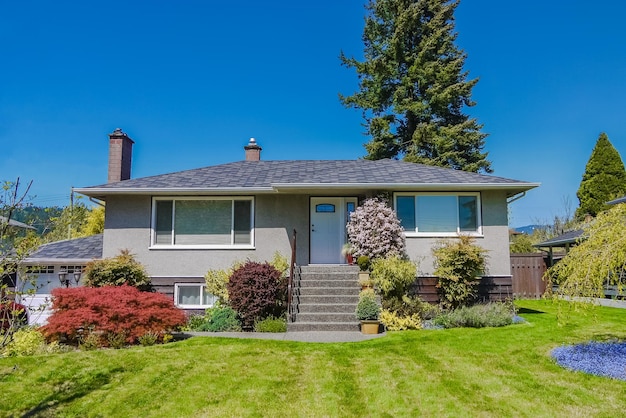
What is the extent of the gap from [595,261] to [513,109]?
2349 centimetres

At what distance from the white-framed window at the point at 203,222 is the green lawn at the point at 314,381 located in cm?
436

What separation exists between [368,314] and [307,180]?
14.8 feet

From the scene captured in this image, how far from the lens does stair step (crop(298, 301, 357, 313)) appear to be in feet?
35.1

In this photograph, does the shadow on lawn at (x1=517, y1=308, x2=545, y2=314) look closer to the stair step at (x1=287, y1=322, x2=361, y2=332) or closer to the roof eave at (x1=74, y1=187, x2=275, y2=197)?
the stair step at (x1=287, y1=322, x2=361, y2=332)

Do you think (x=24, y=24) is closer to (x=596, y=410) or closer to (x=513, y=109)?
(x=596, y=410)

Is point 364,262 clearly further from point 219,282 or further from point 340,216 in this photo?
→ point 219,282

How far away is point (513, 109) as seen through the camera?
91.1ft

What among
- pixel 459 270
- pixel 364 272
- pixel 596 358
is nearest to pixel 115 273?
pixel 364 272

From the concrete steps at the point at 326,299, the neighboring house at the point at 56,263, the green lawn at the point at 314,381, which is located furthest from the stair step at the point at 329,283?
the neighboring house at the point at 56,263

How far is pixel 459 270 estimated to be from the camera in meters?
11.5

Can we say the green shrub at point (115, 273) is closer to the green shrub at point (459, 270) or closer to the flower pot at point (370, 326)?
the flower pot at point (370, 326)

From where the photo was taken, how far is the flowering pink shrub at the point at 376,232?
1173 centimetres

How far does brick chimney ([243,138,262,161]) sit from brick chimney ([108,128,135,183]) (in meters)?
4.78

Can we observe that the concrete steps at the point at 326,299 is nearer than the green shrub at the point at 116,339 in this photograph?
No
